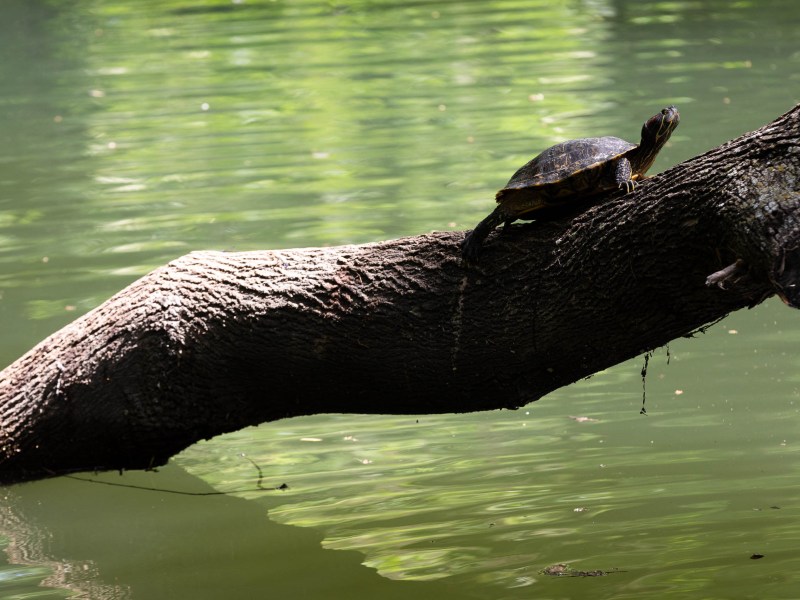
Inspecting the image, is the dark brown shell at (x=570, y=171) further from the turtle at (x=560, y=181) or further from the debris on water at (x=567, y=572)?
the debris on water at (x=567, y=572)

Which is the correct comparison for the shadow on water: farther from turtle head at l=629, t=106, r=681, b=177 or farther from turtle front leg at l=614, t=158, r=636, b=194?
turtle head at l=629, t=106, r=681, b=177

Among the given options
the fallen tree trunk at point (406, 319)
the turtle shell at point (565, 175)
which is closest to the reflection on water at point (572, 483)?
the fallen tree trunk at point (406, 319)

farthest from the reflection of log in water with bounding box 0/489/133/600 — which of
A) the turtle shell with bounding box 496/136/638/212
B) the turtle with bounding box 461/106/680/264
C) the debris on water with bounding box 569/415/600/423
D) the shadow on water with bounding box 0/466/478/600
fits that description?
the debris on water with bounding box 569/415/600/423

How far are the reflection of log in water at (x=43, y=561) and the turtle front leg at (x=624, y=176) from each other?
240 cm

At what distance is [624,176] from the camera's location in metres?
4.14

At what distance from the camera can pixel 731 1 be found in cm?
1686

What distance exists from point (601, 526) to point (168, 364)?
6.02ft

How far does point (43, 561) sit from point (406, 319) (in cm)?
190

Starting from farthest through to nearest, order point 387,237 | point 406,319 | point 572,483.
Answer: point 387,237 < point 572,483 < point 406,319

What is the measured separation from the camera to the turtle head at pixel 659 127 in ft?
14.2

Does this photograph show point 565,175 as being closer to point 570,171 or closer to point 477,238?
point 570,171

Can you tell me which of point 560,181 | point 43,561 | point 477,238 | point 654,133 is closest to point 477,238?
point 477,238

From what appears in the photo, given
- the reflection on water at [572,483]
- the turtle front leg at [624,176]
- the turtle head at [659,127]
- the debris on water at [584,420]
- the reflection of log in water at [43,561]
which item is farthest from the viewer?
the debris on water at [584,420]

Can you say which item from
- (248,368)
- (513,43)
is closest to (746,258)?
(248,368)
